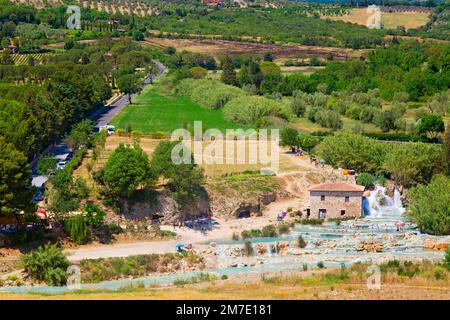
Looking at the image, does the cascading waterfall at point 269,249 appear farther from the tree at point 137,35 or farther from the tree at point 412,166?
the tree at point 137,35

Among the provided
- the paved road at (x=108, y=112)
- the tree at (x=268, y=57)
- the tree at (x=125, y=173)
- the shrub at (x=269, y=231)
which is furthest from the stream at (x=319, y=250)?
the tree at (x=268, y=57)

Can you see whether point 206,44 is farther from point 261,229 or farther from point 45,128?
point 261,229

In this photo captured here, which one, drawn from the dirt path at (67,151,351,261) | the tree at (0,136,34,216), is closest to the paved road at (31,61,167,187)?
the tree at (0,136,34,216)

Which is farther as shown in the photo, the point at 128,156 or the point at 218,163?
the point at 218,163

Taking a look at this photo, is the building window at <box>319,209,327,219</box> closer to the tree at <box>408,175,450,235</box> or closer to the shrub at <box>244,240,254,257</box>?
the tree at <box>408,175,450,235</box>

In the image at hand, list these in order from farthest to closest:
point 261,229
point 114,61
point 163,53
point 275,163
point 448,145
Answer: point 163,53
point 114,61
point 275,163
point 448,145
point 261,229
